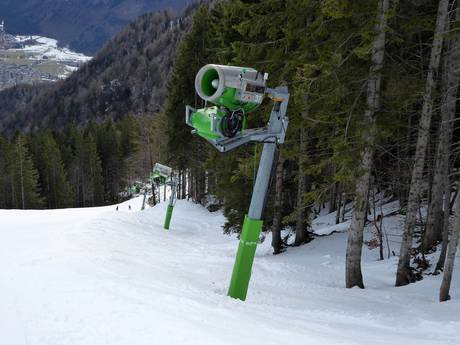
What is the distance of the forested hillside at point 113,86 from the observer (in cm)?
16188

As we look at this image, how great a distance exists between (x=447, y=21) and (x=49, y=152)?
2553 inches

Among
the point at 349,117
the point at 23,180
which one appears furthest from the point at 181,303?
the point at 23,180

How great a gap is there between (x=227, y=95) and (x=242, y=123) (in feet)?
1.86

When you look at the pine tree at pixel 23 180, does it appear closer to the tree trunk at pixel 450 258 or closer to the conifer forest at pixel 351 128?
the conifer forest at pixel 351 128

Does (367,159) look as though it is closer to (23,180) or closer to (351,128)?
(351,128)

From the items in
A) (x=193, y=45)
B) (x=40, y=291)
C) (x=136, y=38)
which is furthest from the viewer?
(x=136, y=38)

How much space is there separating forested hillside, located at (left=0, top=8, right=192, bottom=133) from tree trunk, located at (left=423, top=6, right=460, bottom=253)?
147658 millimetres

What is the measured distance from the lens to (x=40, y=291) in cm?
506

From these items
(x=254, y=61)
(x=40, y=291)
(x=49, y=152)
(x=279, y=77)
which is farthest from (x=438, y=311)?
(x=49, y=152)

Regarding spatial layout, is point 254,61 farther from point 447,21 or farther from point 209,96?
point 209,96

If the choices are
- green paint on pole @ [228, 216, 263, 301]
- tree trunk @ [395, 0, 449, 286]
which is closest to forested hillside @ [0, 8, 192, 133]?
tree trunk @ [395, 0, 449, 286]

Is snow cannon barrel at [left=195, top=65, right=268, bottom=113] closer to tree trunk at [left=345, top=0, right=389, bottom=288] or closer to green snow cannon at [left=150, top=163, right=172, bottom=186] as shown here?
tree trunk at [left=345, top=0, right=389, bottom=288]

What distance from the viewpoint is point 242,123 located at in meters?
6.49

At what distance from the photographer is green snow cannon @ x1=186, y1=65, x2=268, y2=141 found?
19.8 feet
